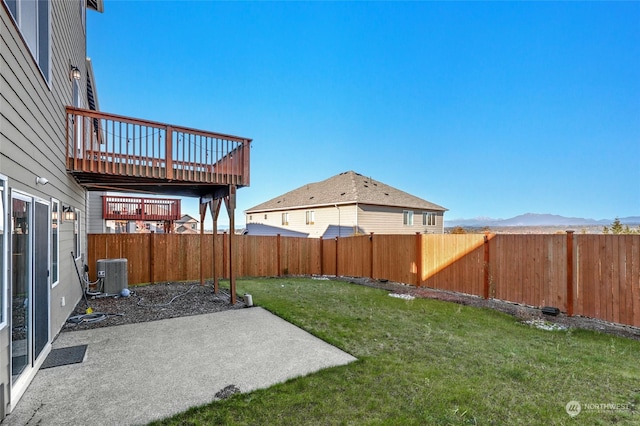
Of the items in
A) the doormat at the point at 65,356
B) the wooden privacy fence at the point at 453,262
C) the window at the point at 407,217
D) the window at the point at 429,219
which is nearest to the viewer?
the doormat at the point at 65,356

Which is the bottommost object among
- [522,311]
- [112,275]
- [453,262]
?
[522,311]

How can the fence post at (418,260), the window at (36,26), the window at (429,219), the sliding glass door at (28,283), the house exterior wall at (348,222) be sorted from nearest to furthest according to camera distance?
the sliding glass door at (28,283), the window at (36,26), the fence post at (418,260), the house exterior wall at (348,222), the window at (429,219)

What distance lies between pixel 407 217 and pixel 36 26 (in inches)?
732

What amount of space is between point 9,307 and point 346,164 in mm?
25085

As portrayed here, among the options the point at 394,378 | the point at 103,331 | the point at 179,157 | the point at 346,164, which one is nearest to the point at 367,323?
the point at 394,378

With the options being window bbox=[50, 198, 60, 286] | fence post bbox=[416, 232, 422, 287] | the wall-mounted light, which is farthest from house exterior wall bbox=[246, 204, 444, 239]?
window bbox=[50, 198, 60, 286]

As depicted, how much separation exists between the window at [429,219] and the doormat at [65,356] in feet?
64.2

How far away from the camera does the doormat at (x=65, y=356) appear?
359cm

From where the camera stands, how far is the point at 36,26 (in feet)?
12.6

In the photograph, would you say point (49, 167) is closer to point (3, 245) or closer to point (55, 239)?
point (55, 239)

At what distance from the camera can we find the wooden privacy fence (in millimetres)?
5203

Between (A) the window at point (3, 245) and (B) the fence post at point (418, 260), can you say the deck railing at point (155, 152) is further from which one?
(B) the fence post at point (418, 260)

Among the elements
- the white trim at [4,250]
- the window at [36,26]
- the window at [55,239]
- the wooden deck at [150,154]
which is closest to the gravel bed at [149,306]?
the window at [55,239]

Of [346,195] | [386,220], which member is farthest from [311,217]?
[386,220]
